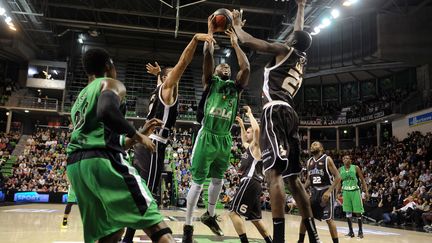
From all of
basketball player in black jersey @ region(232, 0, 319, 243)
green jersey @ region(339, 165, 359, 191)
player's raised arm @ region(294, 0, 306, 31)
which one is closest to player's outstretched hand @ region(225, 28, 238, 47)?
basketball player in black jersey @ region(232, 0, 319, 243)

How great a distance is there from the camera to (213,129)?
4.67 meters

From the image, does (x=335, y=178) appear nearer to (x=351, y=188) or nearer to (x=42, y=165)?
(x=351, y=188)

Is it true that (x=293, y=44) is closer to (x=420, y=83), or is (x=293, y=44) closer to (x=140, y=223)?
(x=140, y=223)

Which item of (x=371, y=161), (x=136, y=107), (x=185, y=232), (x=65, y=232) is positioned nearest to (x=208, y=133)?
(x=185, y=232)

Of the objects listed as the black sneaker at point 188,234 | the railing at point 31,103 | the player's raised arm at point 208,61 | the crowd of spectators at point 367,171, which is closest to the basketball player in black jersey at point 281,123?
the player's raised arm at point 208,61

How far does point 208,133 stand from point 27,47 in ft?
87.3

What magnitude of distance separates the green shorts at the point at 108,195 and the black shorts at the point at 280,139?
152cm

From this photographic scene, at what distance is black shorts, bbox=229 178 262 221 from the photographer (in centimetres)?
531

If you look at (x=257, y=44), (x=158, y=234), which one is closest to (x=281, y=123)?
(x=257, y=44)

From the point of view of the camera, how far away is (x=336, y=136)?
30.4 metres

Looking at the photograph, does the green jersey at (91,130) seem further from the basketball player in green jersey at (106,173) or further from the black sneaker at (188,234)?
the black sneaker at (188,234)

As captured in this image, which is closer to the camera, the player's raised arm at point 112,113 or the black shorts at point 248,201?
the player's raised arm at point 112,113

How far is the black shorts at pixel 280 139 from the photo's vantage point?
3.68 meters

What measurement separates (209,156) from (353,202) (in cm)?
649
